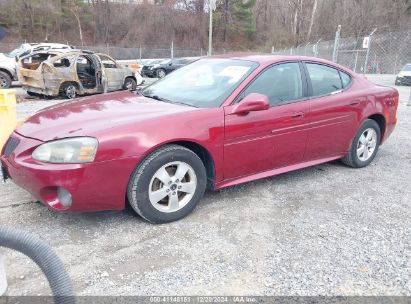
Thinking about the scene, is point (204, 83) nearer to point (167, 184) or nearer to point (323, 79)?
point (167, 184)

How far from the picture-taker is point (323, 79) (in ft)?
14.3

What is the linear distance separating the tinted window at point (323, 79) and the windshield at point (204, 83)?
2.66ft

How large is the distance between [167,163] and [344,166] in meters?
2.83

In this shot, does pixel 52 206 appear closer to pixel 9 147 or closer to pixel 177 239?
pixel 9 147

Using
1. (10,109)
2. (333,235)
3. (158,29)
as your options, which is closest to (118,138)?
(333,235)

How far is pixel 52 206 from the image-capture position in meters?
2.88

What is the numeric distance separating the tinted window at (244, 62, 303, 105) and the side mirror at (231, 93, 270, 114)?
197 mm

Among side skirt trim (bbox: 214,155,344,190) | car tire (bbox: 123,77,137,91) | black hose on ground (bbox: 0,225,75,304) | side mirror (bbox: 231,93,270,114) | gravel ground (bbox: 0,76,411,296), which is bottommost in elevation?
car tire (bbox: 123,77,137,91)

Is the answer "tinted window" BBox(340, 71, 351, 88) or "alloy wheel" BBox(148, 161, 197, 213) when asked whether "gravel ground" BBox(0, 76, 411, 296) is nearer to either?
"alloy wheel" BBox(148, 161, 197, 213)

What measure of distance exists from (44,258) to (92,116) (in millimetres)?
1559

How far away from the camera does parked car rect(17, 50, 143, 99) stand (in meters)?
11.0

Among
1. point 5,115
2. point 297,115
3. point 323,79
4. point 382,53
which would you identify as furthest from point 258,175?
point 382,53

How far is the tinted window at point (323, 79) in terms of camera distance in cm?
421

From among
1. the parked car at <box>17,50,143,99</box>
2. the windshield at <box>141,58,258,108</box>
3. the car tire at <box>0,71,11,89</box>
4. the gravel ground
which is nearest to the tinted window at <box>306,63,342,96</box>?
the windshield at <box>141,58,258,108</box>
